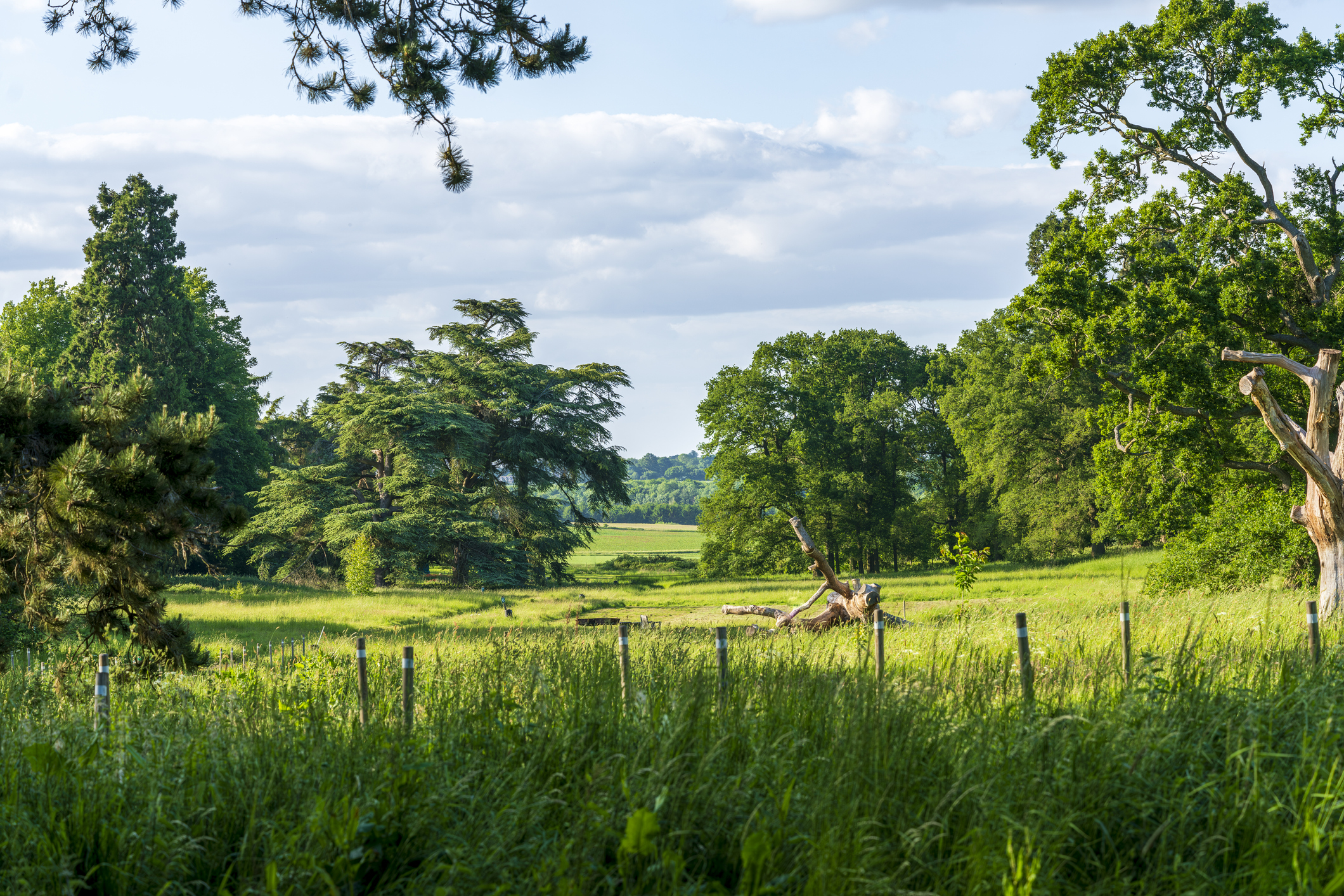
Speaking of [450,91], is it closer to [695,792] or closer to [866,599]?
[695,792]

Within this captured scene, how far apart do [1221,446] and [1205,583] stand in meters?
3.22

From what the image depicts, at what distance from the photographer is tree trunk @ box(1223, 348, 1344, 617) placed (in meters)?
15.6

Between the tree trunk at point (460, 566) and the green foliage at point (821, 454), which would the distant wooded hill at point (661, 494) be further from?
the tree trunk at point (460, 566)

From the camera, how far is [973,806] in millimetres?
3793

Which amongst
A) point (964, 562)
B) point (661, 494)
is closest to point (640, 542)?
point (661, 494)

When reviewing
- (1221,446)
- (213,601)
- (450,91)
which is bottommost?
(213,601)

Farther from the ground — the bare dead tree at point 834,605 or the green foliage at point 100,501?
the green foliage at point 100,501

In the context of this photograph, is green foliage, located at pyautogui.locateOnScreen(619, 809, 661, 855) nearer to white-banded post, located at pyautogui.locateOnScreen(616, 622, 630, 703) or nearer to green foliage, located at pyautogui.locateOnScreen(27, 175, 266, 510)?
white-banded post, located at pyautogui.locateOnScreen(616, 622, 630, 703)

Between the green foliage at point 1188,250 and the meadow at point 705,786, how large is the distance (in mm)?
15540

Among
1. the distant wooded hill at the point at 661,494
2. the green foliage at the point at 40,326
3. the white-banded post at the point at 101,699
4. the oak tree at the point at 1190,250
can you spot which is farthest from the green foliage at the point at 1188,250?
the distant wooded hill at the point at 661,494

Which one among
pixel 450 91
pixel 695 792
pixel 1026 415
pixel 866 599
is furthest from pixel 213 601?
pixel 1026 415

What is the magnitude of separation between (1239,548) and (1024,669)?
2005 centimetres

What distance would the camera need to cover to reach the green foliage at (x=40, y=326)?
142 feet

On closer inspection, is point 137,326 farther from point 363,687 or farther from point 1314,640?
point 1314,640
